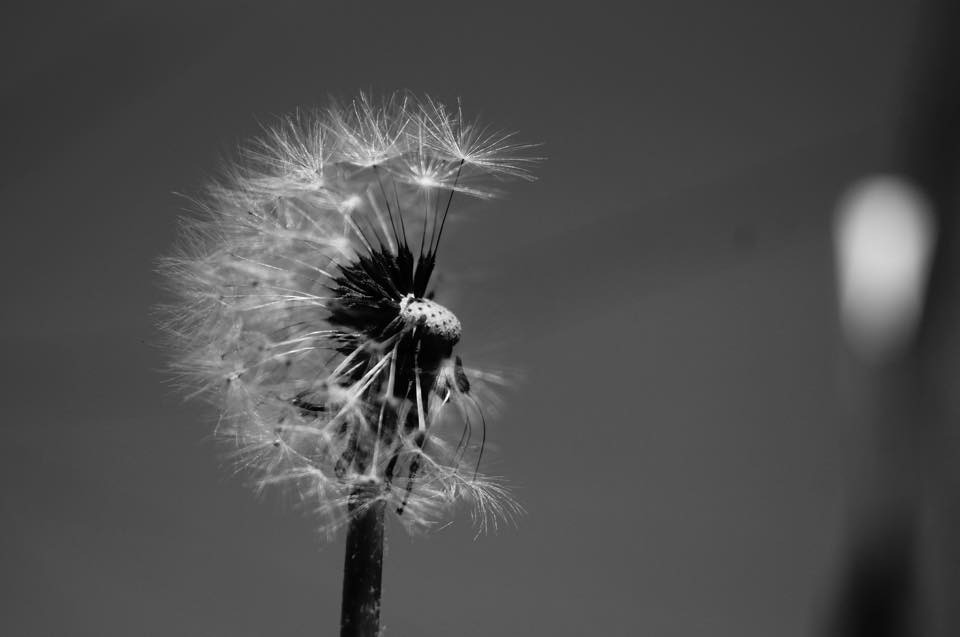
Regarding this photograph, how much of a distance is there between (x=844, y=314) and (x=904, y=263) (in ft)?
0.39

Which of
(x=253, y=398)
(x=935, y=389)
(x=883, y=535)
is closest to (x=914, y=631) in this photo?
(x=883, y=535)

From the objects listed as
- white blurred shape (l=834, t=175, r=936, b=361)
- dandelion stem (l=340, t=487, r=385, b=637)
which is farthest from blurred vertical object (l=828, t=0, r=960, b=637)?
dandelion stem (l=340, t=487, r=385, b=637)

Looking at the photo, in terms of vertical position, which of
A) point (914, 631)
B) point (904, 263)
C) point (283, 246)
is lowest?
point (914, 631)

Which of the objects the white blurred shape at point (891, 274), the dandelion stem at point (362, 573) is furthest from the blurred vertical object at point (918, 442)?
the dandelion stem at point (362, 573)

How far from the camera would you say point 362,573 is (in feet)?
22.1

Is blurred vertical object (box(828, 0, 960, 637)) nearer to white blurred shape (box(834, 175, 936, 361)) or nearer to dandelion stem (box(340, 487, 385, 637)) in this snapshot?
white blurred shape (box(834, 175, 936, 361))

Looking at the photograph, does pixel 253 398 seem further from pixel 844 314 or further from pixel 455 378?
pixel 844 314

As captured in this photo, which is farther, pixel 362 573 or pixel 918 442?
pixel 362 573

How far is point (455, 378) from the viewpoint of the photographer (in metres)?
7.64

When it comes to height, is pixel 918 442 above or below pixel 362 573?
below

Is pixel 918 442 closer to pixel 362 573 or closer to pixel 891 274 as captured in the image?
pixel 891 274

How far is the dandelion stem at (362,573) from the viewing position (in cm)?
666

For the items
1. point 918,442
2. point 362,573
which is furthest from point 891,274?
point 362,573

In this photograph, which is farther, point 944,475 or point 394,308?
point 394,308
